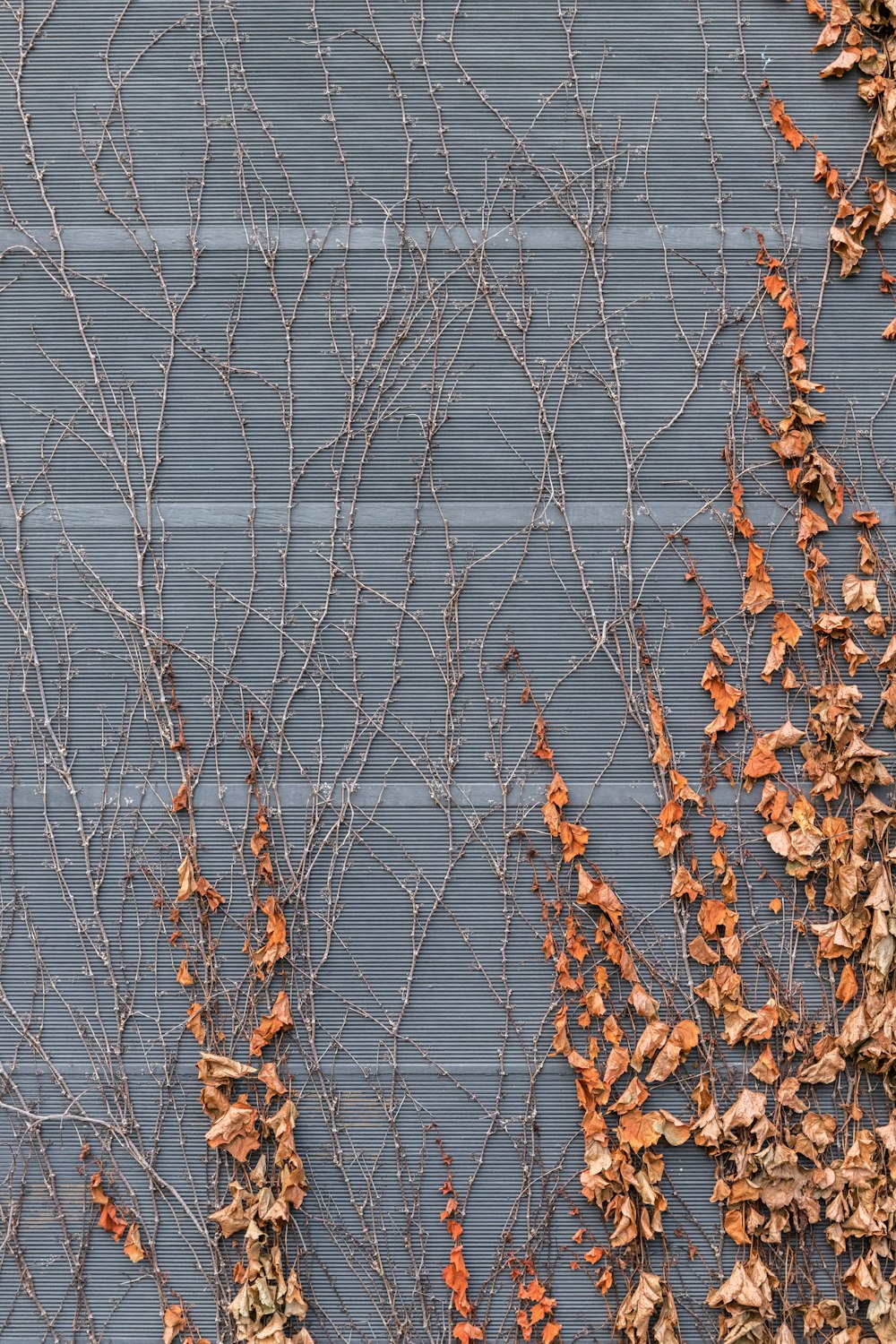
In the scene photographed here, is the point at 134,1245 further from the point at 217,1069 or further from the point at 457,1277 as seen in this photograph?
the point at 457,1277

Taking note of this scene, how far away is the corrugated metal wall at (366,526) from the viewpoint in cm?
294

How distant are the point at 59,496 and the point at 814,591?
2.23 m

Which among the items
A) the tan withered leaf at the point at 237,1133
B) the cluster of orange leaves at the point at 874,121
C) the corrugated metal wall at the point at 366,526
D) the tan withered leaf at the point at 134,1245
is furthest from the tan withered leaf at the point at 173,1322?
the cluster of orange leaves at the point at 874,121

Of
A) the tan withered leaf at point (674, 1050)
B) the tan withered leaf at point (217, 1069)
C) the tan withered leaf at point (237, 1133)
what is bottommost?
the tan withered leaf at point (237, 1133)

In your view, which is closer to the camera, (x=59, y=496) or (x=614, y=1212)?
(x=614, y=1212)

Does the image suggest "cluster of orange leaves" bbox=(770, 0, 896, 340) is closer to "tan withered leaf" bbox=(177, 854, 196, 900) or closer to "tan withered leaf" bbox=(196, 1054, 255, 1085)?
"tan withered leaf" bbox=(177, 854, 196, 900)

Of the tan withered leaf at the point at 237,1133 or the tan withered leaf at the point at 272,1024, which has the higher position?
the tan withered leaf at the point at 272,1024

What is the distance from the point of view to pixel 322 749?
3.02 metres

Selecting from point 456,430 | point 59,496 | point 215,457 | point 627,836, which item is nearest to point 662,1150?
point 627,836

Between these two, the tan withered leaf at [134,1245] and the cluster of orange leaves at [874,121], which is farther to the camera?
the cluster of orange leaves at [874,121]

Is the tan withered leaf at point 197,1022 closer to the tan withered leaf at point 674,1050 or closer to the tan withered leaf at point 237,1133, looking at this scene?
the tan withered leaf at point 237,1133

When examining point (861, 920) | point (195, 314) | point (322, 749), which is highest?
point (195, 314)

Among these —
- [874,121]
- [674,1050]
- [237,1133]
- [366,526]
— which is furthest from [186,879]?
[874,121]

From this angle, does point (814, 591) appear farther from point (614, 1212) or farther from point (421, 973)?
point (614, 1212)
